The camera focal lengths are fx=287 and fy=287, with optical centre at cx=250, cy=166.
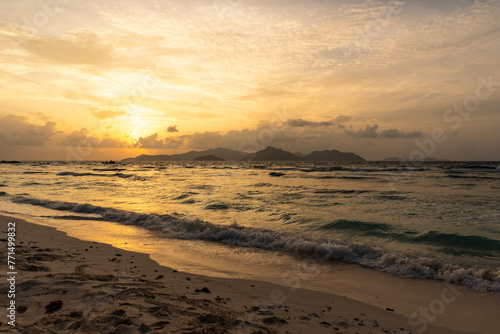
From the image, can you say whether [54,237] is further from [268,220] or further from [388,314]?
[388,314]

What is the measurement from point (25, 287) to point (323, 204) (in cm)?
1778

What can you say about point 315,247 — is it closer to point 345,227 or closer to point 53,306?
point 345,227

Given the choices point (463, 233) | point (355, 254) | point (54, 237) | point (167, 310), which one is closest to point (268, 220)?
point (355, 254)

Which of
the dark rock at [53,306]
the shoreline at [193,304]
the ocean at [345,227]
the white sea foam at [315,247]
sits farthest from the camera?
the ocean at [345,227]

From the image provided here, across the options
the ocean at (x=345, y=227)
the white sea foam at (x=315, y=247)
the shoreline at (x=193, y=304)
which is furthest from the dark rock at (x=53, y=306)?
the white sea foam at (x=315, y=247)

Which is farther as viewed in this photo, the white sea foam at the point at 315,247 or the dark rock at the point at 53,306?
the white sea foam at the point at 315,247

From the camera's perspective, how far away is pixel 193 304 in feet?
18.0

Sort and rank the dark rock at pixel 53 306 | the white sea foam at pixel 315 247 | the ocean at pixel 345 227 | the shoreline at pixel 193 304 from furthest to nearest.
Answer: the ocean at pixel 345 227, the white sea foam at pixel 315 247, the dark rock at pixel 53 306, the shoreline at pixel 193 304

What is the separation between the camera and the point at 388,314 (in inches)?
230

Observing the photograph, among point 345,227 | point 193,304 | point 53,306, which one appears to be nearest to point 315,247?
point 345,227

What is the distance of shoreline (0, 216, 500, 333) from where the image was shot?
459 cm

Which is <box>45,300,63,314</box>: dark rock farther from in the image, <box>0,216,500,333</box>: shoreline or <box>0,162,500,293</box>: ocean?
<box>0,162,500,293</box>: ocean

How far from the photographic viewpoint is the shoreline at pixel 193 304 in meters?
4.59

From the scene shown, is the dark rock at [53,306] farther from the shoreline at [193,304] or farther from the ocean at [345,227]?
the ocean at [345,227]
